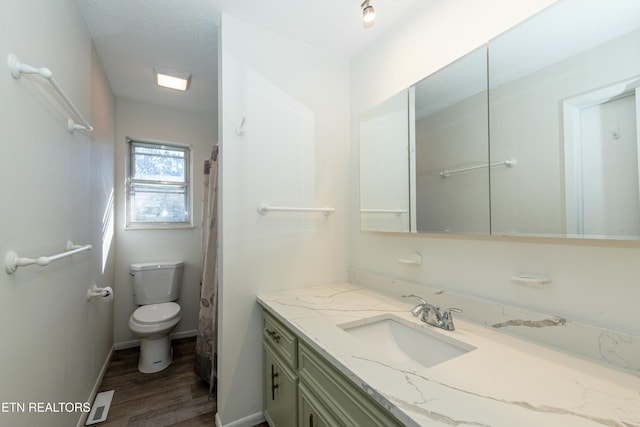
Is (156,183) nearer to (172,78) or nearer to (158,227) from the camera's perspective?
(158,227)

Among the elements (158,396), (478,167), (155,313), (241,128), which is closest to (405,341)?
(478,167)

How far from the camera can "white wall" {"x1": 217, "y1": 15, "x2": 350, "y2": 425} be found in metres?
1.53

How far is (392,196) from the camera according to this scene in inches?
60.0

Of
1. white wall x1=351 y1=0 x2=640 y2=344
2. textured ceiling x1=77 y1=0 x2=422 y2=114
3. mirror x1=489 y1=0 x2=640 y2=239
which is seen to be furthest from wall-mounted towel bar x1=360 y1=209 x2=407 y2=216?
textured ceiling x1=77 y1=0 x2=422 y2=114

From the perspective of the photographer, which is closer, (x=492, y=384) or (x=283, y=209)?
(x=492, y=384)

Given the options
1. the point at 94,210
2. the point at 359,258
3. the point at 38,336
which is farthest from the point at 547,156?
the point at 94,210

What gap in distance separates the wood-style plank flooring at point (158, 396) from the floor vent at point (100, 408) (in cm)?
3

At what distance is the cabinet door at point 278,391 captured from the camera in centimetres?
122

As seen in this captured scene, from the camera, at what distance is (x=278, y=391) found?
137cm

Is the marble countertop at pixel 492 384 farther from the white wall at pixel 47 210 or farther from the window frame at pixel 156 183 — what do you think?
the window frame at pixel 156 183

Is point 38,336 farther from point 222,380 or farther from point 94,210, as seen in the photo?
point 94,210

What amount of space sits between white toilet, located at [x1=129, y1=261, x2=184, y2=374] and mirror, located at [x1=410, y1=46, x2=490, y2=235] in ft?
7.10

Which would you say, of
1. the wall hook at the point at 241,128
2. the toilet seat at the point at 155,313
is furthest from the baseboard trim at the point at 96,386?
the wall hook at the point at 241,128

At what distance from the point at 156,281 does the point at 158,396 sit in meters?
1.05
